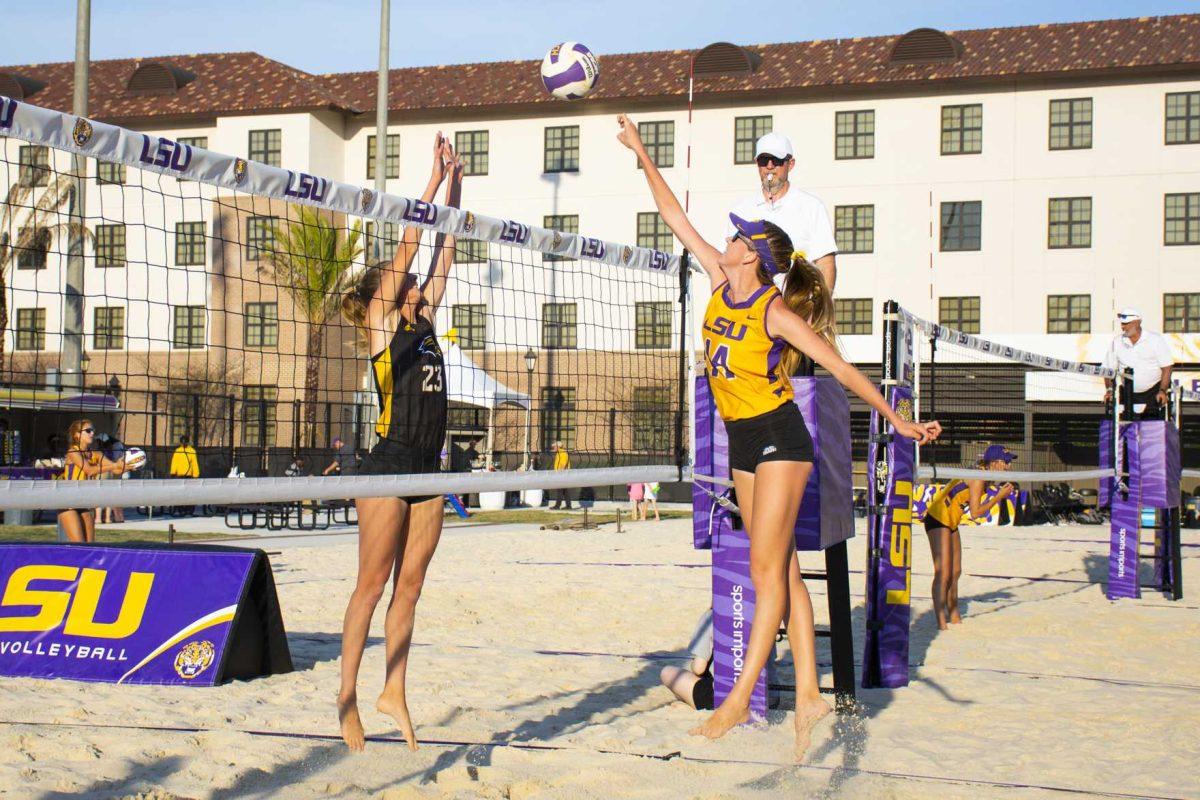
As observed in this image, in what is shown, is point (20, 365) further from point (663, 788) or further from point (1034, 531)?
point (663, 788)

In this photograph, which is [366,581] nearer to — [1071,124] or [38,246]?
[38,246]

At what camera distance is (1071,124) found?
1398 inches

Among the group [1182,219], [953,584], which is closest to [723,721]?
[953,584]

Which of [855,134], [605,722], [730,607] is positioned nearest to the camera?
[605,722]

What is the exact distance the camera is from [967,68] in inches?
1436

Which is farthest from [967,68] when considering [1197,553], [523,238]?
[523,238]

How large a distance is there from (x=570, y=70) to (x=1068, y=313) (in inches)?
1252

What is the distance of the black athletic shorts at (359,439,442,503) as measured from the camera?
446cm

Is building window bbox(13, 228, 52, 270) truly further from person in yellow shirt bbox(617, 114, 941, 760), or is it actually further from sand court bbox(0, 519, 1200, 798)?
person in yellow shirt bbox(617, 114, 941, 760)

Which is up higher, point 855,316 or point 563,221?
point 563,221

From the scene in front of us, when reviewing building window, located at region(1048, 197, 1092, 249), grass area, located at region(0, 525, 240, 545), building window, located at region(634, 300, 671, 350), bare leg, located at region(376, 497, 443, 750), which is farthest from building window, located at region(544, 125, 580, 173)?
bare leg, located at region(376, 497, 443, 750)

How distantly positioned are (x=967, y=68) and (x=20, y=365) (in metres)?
27.3

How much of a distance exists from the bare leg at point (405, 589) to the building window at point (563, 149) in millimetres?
35108

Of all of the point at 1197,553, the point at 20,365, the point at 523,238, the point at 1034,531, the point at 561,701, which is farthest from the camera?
the point at 20,365
